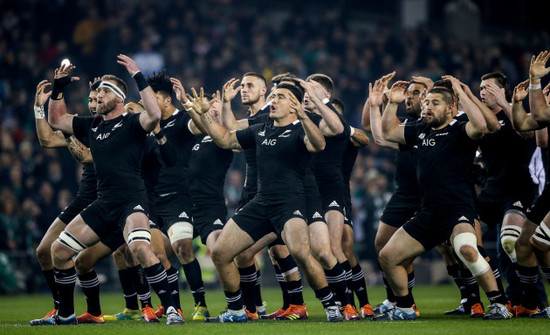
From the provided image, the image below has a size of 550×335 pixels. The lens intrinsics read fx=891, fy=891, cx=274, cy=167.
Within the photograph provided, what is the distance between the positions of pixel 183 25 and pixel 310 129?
1514cm

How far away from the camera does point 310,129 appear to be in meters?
10.1

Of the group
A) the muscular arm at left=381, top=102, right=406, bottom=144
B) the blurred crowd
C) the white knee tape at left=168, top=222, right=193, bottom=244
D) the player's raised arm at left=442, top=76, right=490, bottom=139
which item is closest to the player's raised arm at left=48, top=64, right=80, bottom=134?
the white knee tape at left=168, top=222, right=193, bottom=244

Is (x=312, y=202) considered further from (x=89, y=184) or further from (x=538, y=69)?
(x=538, y=69)

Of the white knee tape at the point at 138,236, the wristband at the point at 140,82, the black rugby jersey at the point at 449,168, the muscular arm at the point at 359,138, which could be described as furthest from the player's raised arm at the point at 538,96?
the white knee tape at the point at 138,236

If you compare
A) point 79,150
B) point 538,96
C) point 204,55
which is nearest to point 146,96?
point 79,150

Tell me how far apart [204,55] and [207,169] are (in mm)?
12175

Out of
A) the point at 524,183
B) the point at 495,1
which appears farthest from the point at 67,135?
the point at 495,1

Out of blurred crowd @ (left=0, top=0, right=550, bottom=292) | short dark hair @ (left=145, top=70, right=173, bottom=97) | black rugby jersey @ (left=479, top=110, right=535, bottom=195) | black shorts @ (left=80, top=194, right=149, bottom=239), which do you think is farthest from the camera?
blurred crowd @ (left=0, top=0, right=550, bottom=292)

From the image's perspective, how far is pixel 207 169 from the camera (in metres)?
12.4

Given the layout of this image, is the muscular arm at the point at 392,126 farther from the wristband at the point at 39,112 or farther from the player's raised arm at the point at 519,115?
the wristband at the point at 39,112

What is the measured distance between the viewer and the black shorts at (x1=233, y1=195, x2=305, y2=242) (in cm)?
1023

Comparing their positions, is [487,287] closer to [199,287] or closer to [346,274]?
[346,274]

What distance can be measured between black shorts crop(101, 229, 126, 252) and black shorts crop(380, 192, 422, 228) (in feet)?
11.5

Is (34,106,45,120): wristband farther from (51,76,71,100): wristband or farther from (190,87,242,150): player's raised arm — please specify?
(190,87,242,150): player's raised arm
